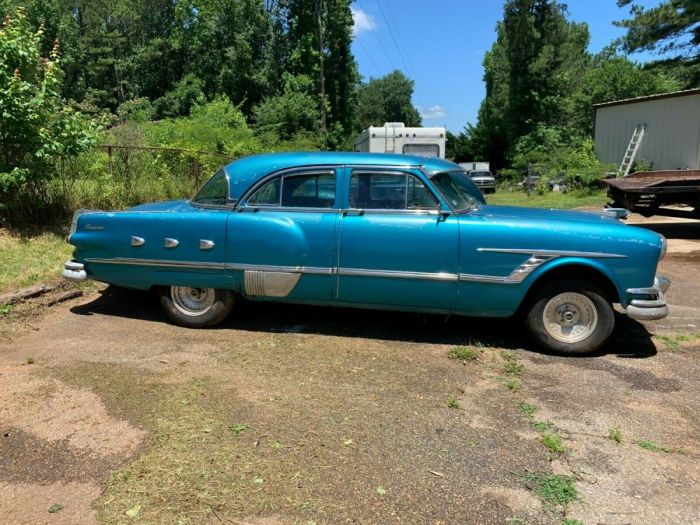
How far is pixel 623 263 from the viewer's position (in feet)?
15.1

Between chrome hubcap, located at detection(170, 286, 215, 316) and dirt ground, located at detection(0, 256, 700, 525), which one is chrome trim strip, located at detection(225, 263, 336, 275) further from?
dirt ground, located at detection(0, 256, 700, 525)

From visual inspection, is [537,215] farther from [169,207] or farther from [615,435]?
[169,207]

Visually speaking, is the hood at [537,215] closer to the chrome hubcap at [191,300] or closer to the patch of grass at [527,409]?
the patch of grass at [527,409]

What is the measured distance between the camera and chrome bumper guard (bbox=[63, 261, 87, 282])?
553 cm

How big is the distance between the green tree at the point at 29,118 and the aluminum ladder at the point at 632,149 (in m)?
18.5

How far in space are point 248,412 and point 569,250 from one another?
284 cm

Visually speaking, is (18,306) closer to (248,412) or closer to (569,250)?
(248,412)

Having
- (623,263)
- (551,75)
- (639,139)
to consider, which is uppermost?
(551,75)

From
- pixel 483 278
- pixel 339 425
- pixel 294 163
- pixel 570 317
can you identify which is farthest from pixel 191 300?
pixel 570 317

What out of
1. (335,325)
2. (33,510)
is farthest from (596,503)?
(335,325)

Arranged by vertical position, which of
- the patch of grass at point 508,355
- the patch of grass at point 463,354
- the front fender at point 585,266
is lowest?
the patch of grass at point 508,355

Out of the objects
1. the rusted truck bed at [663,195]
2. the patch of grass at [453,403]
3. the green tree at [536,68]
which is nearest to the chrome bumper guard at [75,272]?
the patch of grass at [453,403]

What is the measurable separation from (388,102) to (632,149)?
8661 cm

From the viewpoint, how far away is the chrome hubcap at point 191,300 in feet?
17.7
